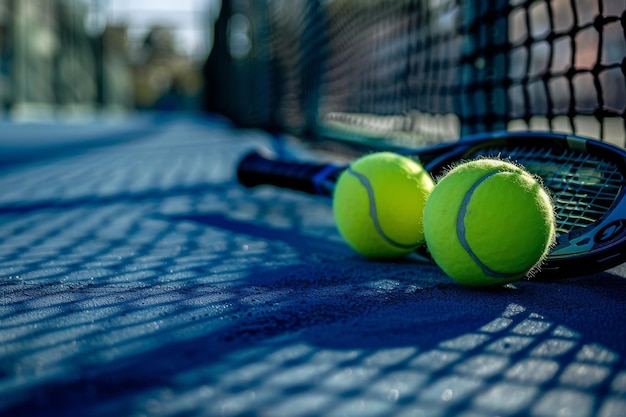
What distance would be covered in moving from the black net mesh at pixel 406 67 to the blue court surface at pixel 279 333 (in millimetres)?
900

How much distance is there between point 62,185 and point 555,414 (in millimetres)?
2935

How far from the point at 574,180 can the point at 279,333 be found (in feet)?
2.80

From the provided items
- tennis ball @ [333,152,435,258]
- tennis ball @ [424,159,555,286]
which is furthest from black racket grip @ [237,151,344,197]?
tennis ball @ [424,159,555,286]

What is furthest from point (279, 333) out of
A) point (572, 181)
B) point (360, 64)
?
point (360, 64)

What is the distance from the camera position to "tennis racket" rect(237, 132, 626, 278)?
1.30 meters

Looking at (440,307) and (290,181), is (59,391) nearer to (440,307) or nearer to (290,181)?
(440,307)

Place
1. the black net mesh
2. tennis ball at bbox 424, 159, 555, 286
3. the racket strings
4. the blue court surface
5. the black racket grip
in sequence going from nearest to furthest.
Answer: the blue court surface < tennis ball at bbox 424, 159, 555, 286 < the racket strings < the black racket grip < the black net mesh

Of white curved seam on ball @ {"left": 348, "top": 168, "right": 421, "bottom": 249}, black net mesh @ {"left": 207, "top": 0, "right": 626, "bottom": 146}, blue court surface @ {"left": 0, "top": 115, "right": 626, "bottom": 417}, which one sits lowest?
blue court surface @ {"left": 0, "top": 115, "right": 626, "bottom": 417}

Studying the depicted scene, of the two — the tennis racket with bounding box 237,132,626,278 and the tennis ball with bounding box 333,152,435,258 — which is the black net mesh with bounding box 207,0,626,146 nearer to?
the tennis racket with bounding box 237,132,626,278

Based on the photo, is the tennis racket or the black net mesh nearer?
the tennis racket

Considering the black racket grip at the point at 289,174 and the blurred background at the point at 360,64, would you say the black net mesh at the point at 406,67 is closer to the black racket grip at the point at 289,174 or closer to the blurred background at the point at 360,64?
the blurred background at the point at 360,64

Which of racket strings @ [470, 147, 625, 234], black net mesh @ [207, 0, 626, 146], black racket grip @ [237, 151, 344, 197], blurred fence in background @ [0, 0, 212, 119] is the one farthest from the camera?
blurred fence in background @ [0, 0, 212, 119]

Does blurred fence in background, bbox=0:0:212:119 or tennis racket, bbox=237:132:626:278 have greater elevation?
blurred fence in background, bbox=0:0:212:119

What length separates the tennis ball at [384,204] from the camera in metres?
1.51
